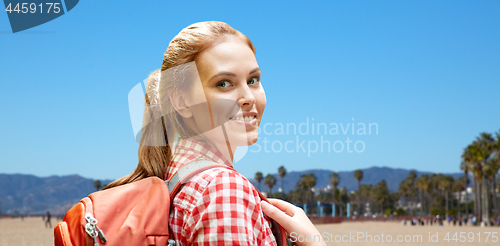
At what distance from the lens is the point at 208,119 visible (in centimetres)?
194

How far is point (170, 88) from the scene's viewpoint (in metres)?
2.03

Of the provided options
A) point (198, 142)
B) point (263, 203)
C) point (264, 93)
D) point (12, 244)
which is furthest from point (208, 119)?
point (12, 244)

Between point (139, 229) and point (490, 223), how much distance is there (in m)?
65.9

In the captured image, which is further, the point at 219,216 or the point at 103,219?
the point at 103,219

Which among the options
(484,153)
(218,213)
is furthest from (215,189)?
(484,153)

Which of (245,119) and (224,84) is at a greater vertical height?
(224,84)

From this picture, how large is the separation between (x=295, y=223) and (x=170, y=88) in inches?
33.9

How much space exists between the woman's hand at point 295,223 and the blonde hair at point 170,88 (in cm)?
56

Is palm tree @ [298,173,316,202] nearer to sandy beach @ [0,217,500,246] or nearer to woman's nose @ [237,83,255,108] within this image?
sandy beach @ [0,217,500,246]

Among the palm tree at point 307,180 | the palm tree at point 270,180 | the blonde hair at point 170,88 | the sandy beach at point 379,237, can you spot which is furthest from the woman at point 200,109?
the palm tree at point 270,180

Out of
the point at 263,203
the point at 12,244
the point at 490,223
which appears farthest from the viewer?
the point at 490,223

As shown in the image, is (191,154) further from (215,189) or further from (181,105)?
(215,189)

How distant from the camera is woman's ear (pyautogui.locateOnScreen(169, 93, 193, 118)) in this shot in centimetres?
198

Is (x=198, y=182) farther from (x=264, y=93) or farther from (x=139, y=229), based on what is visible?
(x=264, y=93)
